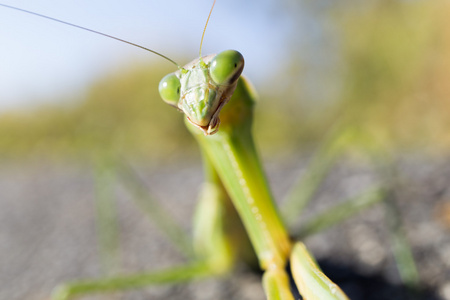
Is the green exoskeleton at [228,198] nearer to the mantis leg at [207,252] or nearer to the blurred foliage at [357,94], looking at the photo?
the mantis leg at [207,252]

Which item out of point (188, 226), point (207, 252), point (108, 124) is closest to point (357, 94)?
point (188, 226)

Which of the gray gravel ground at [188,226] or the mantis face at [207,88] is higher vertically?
the mantis face at [207,88]

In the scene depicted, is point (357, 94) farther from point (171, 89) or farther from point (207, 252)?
point (171, 89)

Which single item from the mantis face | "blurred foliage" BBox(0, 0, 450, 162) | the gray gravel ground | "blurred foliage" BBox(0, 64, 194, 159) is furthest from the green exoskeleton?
"blurred foliage" BBox(0, 64, 194, 159)

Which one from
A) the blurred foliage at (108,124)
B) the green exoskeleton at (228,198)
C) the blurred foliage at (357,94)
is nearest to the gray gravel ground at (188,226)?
the green exoskeleton at (228,198)

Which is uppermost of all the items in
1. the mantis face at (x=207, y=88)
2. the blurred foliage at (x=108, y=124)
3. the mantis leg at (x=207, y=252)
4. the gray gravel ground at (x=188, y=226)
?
the mantis face at (x=207, y=88)

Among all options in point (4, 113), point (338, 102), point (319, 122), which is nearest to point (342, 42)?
point (338, 102)

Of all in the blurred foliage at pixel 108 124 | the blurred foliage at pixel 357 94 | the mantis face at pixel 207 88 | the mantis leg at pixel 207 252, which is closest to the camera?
the mantis face at pixel 207 88

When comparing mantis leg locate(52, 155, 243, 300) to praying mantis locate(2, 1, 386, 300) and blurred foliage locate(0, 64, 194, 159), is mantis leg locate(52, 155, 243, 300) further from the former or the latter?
blurred foliage locate(0, 64, 194, 159)
